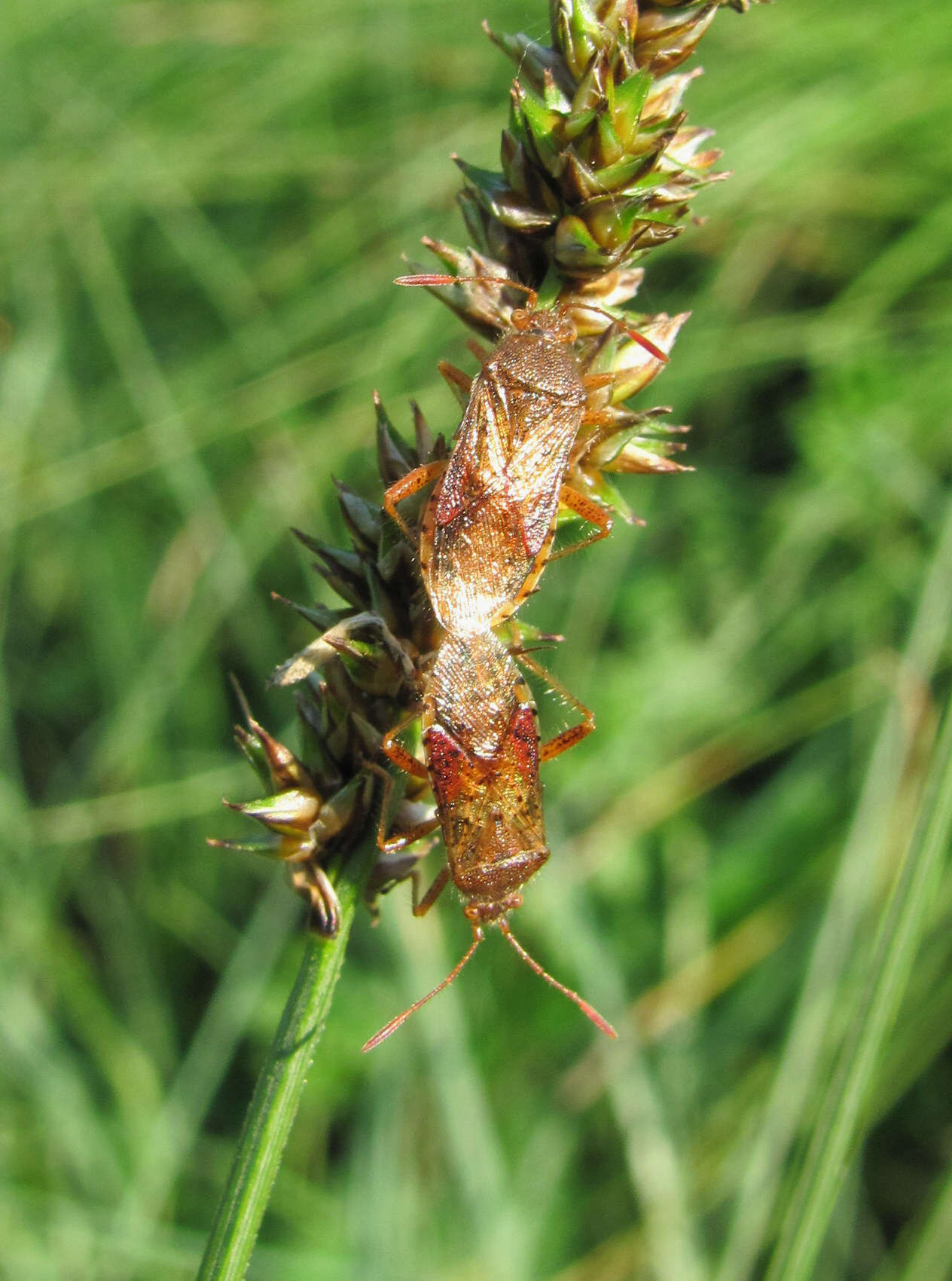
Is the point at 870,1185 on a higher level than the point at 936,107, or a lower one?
lower

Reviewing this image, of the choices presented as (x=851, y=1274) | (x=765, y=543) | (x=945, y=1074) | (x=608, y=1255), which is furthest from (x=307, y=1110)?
(x=765, y=543)

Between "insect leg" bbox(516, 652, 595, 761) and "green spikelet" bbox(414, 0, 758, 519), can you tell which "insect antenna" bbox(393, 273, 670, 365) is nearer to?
"green spikelet" bbox(414, 0, 758, 519)

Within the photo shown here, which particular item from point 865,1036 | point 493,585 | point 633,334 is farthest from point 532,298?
point 865,1036

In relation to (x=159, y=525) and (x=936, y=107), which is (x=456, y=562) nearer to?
(x=159, y=525)

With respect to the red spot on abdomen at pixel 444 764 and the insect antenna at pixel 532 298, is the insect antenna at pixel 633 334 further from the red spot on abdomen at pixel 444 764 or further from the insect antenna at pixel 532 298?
the red spot on abdomen at pixel 444 764

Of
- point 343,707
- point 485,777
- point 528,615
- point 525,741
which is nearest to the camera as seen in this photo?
point 343,707

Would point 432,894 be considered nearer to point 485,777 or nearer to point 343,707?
point 485,777

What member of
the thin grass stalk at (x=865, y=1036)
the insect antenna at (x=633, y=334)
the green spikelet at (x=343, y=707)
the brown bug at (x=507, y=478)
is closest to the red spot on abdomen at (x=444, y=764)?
the green spikelet at (x=343, y=707)
